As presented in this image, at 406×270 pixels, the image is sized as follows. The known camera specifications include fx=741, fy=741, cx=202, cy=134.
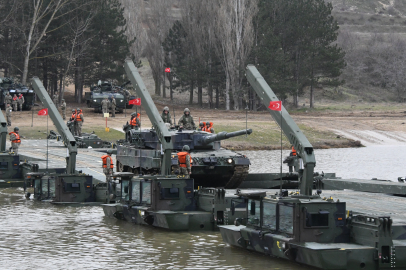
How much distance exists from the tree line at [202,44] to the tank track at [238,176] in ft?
114

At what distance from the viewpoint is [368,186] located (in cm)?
2158

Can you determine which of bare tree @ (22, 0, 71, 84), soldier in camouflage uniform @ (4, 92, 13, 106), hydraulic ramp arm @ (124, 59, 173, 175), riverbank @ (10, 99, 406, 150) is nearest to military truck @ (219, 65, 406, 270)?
hydraulic ramp arm @ (124, 59, 173, 175)

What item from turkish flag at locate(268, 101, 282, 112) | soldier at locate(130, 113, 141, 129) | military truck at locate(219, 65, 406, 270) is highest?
turkish flag at locate(268, 101, 282, 112)

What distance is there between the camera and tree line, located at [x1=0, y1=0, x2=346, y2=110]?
5972cm

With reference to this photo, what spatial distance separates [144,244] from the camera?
1673cm

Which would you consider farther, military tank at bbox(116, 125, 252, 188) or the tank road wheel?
the tank road wheel

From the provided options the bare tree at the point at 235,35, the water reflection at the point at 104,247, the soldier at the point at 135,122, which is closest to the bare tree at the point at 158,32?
the bare tree at the point at 235,35

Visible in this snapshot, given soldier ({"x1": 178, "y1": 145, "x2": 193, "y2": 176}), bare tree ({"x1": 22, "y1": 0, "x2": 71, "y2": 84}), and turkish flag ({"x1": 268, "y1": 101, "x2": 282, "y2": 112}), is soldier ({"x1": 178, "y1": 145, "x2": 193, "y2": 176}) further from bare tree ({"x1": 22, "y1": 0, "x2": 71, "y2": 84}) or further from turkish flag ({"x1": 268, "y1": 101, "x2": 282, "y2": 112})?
bare tree ({"x1": 22, "y1": 0, "x2": 71, "y2": 84})

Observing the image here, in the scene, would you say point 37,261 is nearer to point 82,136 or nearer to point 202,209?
point 202,209

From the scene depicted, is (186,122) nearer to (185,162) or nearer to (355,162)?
(185,162)

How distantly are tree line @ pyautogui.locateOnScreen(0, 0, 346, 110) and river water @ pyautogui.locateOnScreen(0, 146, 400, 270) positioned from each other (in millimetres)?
36453

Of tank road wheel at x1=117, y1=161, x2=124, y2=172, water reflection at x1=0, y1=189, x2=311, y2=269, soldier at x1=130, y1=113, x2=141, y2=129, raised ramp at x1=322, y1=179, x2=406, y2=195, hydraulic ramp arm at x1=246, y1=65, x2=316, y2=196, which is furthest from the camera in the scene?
soldier at x1=130, y1=113, x2=141, y2=129

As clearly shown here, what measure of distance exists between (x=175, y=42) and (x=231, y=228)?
5667 cm

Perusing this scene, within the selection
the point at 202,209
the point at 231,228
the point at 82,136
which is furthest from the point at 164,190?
the point at 82,136
